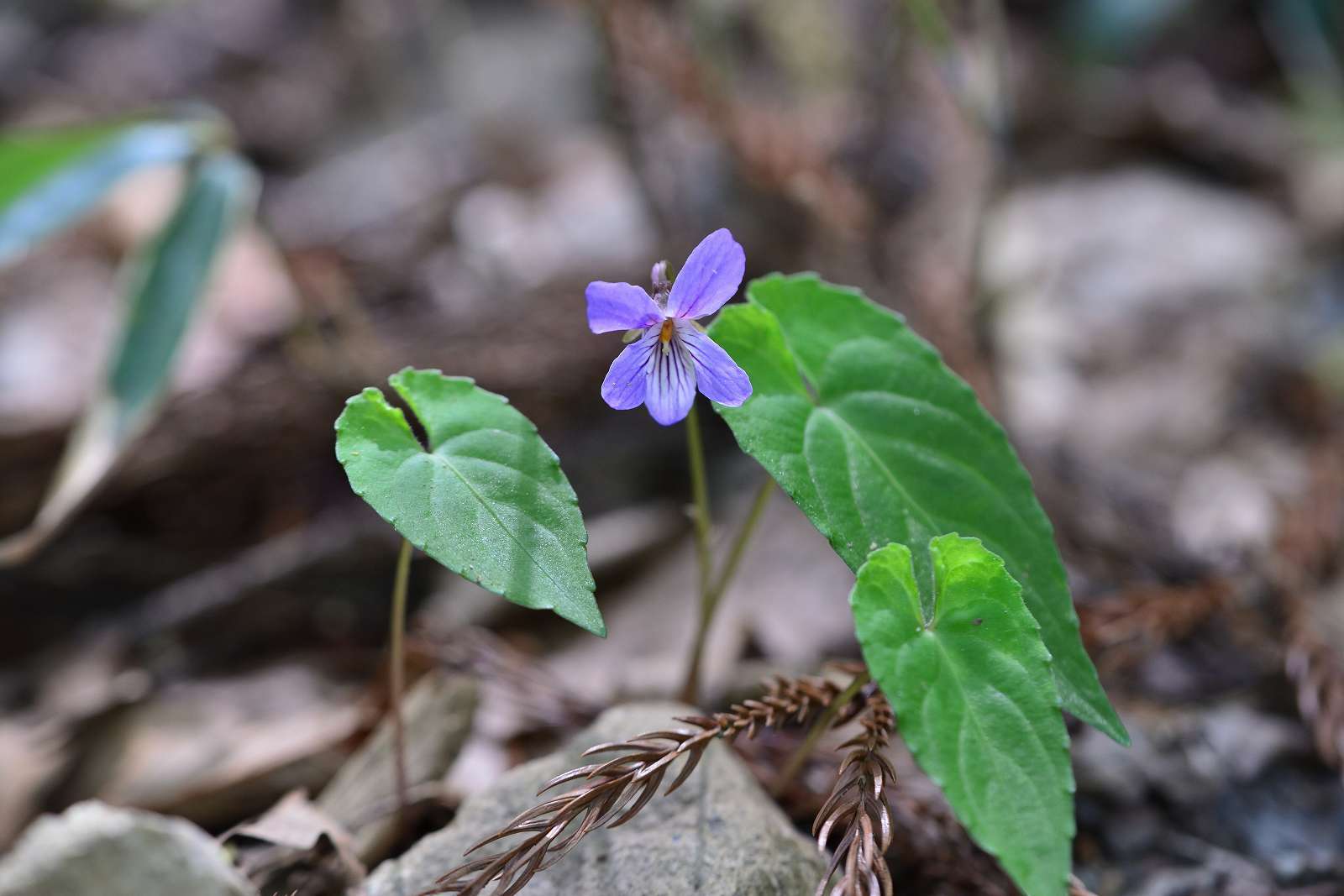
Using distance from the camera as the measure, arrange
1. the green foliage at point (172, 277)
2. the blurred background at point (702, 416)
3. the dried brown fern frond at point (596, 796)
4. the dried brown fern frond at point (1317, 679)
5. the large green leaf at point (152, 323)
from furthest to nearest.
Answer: the green foliage at point (172, 277), the large green leaf at point (152, 323), the blurred background at point (702, 416), the dried brown fern frond at point (1317, 679), the dried brown fern frond at point (596, 796)

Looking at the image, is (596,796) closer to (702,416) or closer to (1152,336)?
(702,416)

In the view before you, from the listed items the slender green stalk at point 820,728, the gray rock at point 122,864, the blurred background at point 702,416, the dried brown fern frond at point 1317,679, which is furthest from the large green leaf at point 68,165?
the dried brown fern frond at point 1317,679

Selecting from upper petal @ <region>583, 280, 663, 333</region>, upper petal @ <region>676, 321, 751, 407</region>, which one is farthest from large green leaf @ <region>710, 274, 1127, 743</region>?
upper petal @ <region>583, 280, 663, 333</region>

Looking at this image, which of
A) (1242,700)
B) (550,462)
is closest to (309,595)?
(550,462)

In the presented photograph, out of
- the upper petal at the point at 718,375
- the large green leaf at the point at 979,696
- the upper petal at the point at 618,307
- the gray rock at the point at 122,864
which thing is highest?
the upper petal at the point at 618,307

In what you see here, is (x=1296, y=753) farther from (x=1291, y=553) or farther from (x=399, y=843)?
(x=399, y=843)

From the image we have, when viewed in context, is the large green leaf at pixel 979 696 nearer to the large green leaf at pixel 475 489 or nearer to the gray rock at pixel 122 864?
the large green leaf at pixel 475 489

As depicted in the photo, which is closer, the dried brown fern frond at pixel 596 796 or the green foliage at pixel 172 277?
the dried brown fern frond at pixel 596 796
